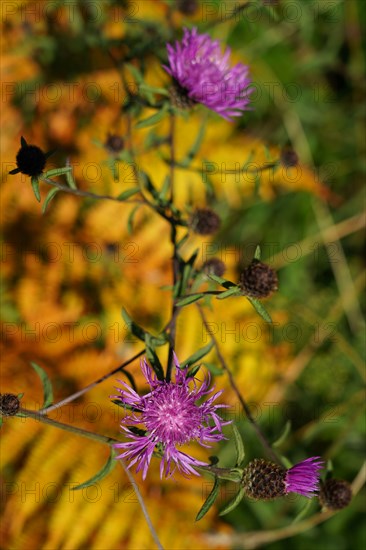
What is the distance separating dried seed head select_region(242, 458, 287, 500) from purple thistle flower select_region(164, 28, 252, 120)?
1.01 m

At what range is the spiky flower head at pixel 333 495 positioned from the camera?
169 centimetres

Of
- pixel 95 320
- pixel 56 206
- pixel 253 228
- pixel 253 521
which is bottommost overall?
pixel 253 521

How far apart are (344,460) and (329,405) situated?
0.26m

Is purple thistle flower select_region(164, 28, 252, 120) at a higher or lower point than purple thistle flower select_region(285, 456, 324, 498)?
higher

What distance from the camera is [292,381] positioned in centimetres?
272

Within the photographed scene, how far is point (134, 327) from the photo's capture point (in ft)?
4.98

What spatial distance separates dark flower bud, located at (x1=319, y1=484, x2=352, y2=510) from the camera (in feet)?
5.55

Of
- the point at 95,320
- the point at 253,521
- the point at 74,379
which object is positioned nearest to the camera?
the point at 74,379

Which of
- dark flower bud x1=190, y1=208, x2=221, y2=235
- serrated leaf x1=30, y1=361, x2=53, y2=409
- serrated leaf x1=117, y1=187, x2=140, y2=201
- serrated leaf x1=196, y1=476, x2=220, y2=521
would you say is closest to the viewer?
serrated leaf x1=196, y1=476, x2=220, y2=521

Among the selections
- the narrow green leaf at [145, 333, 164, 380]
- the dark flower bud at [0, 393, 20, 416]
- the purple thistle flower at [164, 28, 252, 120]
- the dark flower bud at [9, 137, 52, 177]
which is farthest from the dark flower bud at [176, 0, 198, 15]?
the dark flower bud at [0, 393, 20, 416]

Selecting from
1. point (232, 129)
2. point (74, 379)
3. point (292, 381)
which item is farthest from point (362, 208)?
point (74, 379)

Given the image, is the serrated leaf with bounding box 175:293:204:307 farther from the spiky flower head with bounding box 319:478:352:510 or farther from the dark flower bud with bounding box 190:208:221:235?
the spiky flower head with bounding box 319:478:352:510

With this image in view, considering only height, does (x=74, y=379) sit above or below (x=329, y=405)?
above

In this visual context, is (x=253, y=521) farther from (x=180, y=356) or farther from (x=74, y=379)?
(x=74, y=379)
